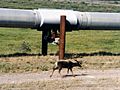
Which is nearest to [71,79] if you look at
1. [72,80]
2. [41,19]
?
[72,80]

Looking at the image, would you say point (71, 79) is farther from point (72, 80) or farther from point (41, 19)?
point (41, 19)

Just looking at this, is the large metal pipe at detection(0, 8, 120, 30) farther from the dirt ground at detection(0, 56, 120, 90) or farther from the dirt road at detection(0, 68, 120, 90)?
the dirt road at detection(0, 68, 120, 90)

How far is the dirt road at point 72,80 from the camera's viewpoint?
17984mm

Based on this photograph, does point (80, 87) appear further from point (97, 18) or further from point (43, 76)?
point (97, 18)

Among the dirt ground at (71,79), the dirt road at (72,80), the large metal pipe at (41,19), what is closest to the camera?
the dirt ground at (71,79)

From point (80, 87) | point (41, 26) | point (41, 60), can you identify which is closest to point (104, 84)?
point (80, 87)

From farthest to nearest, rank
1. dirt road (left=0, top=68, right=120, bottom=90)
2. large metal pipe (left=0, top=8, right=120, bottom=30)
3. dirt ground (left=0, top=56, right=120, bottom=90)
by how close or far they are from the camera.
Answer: large metal pipe (left=0, top=8, right=120, bottom=30), dirt road (left=0, top=68, right=120, bottom=90), dirt ground (left=0, top=56, right=120, bottom=90)

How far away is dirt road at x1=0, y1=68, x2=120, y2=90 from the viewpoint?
708 inches

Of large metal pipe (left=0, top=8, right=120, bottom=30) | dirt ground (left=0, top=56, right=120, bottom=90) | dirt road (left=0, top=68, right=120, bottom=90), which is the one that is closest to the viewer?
dirt ground (left=0, top=56, right=120, bottom=90)

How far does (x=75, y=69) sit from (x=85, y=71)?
1.84 feet

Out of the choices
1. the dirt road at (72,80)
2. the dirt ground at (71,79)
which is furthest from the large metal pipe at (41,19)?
the dirt road at (72,80)

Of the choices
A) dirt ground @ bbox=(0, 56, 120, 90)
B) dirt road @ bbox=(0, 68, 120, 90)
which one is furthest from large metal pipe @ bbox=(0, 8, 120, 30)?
dirt road @ bbox=(0, 68, 120, 90)

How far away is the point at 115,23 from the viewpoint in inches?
1066

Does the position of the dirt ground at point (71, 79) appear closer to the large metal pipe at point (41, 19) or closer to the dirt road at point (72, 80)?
the dirt road at point (72, 80)
